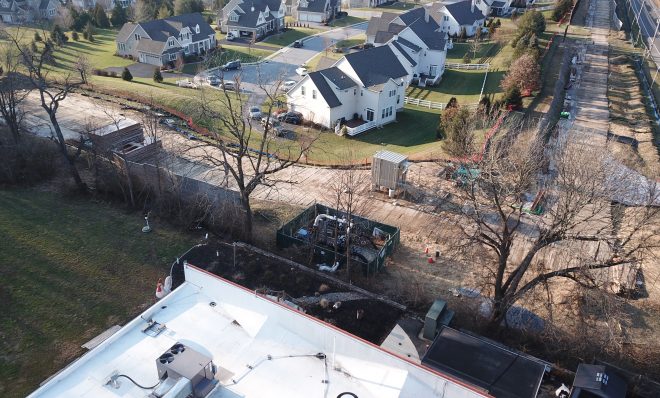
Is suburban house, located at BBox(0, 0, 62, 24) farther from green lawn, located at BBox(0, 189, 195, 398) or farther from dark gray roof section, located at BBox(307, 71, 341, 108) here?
green lawn, located at BBox(0, 189, 195, 398)

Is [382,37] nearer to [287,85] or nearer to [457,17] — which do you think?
[287,85]

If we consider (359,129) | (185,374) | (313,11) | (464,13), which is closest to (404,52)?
(359,129)

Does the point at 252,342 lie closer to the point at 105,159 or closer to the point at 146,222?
the point at 146,222

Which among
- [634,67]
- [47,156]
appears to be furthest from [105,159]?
[634,67]

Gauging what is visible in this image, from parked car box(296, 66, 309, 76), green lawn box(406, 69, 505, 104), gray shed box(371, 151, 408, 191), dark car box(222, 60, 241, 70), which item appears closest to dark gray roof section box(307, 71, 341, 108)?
green lawn box(406, 69, 505, 104)

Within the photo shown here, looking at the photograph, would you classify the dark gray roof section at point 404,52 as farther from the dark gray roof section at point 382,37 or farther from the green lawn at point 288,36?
the green lawn at point 288,36
